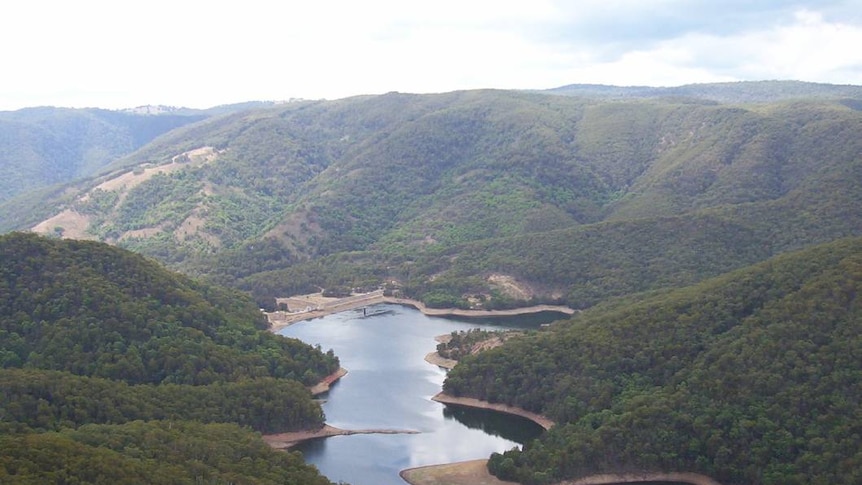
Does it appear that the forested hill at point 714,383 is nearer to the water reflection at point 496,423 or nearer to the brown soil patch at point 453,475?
the brown soil patch at point 453,475

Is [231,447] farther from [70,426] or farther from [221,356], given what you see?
[221,356]

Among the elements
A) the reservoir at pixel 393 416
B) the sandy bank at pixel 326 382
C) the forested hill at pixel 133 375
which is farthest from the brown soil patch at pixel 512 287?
the forested hill at pixel 133 375

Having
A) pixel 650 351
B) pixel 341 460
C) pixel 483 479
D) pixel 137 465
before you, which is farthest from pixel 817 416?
pixel 137 465

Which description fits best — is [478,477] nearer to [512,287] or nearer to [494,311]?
[494,311]

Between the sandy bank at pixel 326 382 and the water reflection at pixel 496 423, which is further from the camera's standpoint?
the sandy bank at pixel 326 382

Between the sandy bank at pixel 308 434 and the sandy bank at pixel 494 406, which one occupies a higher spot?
the sandy bank at pixel 308 434

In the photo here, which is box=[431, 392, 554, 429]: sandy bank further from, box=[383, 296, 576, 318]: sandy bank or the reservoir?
box=[383, 296, 576, 318]: sandy bank
